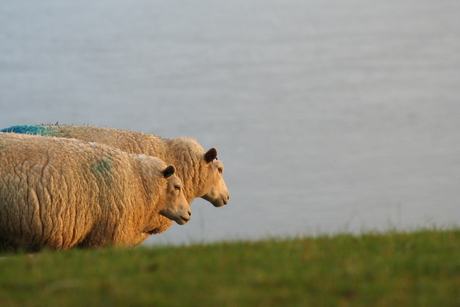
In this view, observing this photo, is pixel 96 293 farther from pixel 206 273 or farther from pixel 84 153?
pixel 84 153

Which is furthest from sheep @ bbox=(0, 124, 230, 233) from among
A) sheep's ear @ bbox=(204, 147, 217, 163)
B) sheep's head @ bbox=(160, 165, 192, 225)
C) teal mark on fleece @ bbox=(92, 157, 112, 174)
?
teal mark on fleece @ bbox=(92, 157, 112, 174)

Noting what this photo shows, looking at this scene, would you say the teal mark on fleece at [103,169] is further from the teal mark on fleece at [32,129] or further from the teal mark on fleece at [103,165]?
the teal mark on fleece at [32,129]

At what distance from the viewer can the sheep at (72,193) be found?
30.9 feet

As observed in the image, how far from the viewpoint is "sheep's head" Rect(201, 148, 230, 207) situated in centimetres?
1371

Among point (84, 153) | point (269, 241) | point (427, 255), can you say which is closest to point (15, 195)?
point (84, 153)

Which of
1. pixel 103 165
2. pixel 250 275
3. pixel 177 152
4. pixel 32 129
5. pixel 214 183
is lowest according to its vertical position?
pixel 214 183

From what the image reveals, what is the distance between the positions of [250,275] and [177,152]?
855 centimetres

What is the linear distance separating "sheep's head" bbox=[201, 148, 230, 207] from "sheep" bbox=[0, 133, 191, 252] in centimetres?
253

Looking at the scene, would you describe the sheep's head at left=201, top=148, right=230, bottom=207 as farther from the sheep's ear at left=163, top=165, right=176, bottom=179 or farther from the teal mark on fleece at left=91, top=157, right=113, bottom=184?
the teal mark on fleece at left=91, top=157, right=113, bottom=184

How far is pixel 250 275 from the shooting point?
5.28 meters

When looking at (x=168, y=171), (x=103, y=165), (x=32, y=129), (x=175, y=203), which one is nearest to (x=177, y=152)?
(x=175, y=203)

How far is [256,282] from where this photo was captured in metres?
5.12

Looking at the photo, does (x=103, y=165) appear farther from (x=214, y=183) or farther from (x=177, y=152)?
(x=214, y=183)

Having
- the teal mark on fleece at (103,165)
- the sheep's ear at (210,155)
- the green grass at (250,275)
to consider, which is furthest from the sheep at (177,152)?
the green grass at (250,275)
